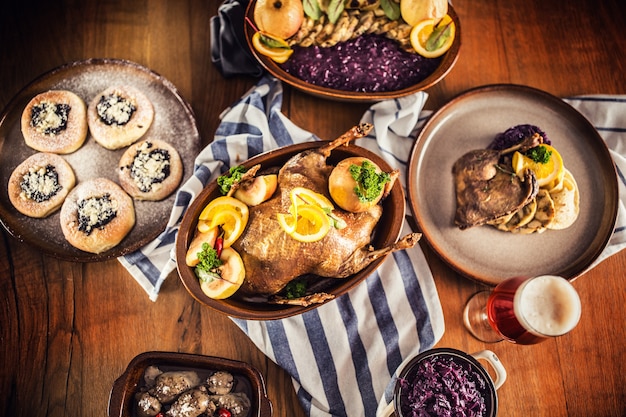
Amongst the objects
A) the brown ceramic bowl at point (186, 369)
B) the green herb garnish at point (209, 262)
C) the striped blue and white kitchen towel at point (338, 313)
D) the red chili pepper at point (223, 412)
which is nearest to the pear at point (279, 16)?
the striped blue and white kitchen towel at point (338, 313)

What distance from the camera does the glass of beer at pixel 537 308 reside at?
179 centimetres

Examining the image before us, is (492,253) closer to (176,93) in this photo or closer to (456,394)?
(456,394)

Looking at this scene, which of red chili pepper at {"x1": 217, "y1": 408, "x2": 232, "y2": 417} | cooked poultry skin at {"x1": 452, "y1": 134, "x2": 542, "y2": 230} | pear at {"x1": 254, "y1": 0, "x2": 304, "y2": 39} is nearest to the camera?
red chili pepper at {"x1": 217, "y1": 408, "x2": 232, "y2": 417}

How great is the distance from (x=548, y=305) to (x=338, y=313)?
775 mm

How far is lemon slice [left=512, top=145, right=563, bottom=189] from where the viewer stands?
1.91 meters

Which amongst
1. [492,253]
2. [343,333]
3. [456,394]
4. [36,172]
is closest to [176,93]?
[36,172]

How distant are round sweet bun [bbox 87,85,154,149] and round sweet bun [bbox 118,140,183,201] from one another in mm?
59

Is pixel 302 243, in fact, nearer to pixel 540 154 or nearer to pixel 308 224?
pixel 308 224

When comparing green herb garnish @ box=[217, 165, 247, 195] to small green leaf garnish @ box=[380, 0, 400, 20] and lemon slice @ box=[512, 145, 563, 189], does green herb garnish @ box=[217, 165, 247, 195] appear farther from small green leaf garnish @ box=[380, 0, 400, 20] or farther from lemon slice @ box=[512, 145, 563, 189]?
lemon slice @ box=[512, 145, 563, 189]

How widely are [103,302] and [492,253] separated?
1.58 metres

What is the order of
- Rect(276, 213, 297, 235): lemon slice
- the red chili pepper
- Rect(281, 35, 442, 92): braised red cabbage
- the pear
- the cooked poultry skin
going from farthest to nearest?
Rect(281, 35, 442, 92): braised red cabbage → the pear → the cooked poultry skin → the red chili pepper → Rect(276, 213, 297, 235): lemon slice

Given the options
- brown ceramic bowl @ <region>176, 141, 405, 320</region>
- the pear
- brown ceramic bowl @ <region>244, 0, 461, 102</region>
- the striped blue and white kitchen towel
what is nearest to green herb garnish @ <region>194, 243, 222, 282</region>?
brown ceramic bowl @ <region>176, 141, 405, 320</region>

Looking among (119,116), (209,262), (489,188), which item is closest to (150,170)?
(119,116)

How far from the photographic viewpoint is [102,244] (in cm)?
192
